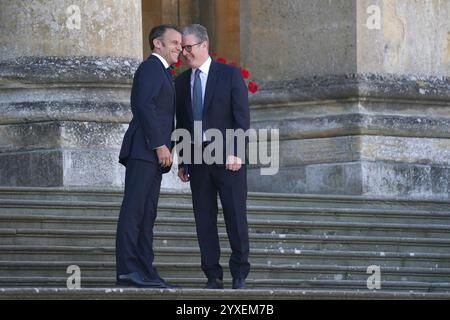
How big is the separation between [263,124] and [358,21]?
4.23 feet

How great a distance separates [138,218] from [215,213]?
1.92 feet

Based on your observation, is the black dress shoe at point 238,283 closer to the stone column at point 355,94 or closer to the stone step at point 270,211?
the stone step at point 270,211

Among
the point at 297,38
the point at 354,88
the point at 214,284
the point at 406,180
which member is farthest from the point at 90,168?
the point at 297,38

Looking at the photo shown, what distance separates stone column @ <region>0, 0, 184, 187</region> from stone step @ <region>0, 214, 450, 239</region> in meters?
1.01

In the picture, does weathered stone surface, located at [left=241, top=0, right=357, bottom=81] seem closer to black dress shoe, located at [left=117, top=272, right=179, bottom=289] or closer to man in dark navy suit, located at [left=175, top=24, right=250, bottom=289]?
man in dark navy suit, located at [left=175, top=24, right=250, bottom=289]

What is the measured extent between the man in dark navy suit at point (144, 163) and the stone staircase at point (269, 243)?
1.38ft

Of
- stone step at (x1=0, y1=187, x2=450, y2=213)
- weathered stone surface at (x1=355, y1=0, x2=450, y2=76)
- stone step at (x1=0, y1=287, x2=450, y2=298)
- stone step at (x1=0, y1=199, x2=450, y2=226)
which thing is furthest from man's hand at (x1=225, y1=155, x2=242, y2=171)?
weathered stone surface at (x1=355, y1=0, x2=450, y2=76)

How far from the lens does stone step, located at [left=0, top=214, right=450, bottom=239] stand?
44.0 feet

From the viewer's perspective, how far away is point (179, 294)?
11.4 metres

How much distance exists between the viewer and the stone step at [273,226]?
44.0ft

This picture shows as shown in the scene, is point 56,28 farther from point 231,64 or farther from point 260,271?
point 260,271

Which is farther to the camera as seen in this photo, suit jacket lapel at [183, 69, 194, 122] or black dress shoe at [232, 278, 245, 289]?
suit jacket lapel at [183, 69, 194, 122]

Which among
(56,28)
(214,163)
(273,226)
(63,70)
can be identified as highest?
(56,28)
